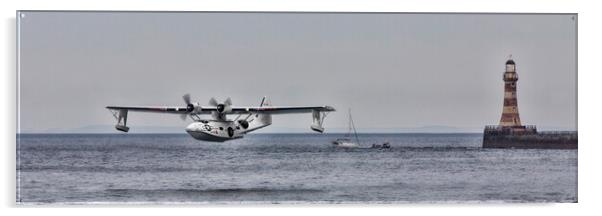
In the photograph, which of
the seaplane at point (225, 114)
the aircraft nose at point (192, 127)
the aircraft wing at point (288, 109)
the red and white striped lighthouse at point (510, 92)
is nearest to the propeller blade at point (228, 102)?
the seaplane at point (225, 114)

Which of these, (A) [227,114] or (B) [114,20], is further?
(A) [227,114]

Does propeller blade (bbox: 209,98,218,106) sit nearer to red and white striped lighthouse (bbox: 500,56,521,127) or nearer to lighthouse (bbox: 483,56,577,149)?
lighthouse (bbox: 483,56,577,149)

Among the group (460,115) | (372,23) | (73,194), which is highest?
(372,23)

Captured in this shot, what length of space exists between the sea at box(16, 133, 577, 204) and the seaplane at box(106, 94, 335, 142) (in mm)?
143

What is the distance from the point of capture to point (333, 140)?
1112 cm

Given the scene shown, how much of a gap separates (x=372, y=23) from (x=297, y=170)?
5.55ft

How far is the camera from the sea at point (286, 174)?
35.1 feet

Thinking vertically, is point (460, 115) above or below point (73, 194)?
above

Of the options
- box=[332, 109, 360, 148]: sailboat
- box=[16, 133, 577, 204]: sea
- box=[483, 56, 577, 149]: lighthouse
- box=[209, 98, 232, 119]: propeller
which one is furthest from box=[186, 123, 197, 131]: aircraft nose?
box=[483, 56, 577, 149]: lighthouse

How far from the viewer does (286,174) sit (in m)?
11.5

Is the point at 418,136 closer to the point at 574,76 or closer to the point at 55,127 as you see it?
the point at 574,76

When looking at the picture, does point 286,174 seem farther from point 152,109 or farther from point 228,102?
point 152,109

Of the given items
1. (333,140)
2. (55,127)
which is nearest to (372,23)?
(333,140)

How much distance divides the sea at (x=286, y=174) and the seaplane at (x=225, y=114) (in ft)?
0.47
